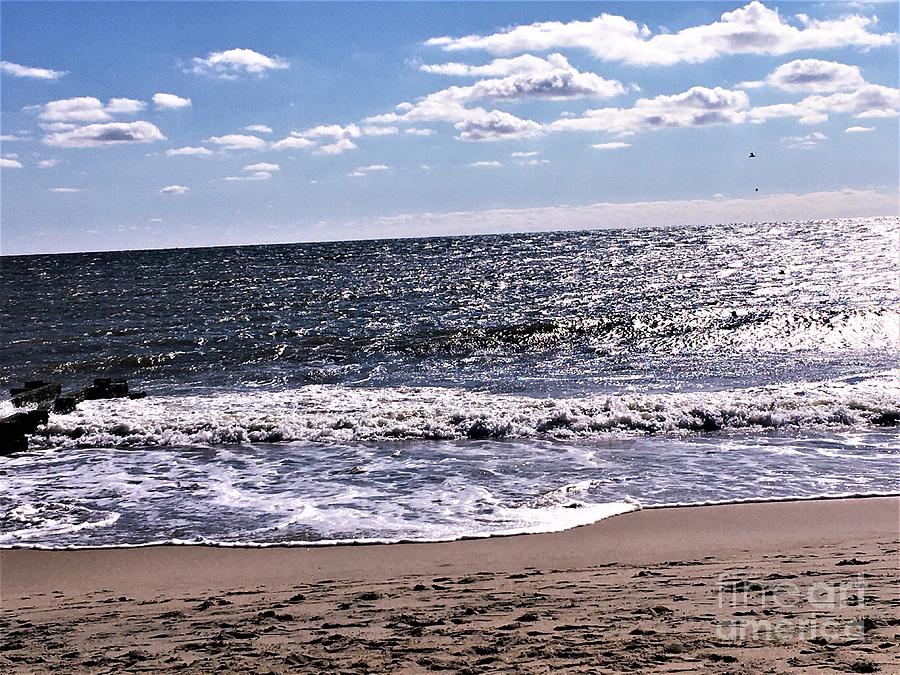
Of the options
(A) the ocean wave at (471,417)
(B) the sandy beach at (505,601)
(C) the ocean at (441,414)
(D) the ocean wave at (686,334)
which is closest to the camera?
(B) the sandy beach at (505,601)

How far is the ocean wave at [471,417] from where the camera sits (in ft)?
48.8

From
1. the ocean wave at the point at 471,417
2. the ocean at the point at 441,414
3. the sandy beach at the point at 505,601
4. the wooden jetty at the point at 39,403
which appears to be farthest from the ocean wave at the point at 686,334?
the sandy beach at the point at 505,601

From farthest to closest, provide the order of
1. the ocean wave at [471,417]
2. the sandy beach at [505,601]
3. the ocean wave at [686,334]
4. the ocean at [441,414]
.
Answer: the ocean wave at [686,334]
the ocean wave at [471,417]
the ocean at [441,414]
the sandy beach at [505,601]

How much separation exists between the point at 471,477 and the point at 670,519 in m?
3.27

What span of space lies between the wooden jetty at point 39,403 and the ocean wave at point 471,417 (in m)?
Result: 0.28

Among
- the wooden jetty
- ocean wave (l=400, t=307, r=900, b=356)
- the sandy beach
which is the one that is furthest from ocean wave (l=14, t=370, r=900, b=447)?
ocean wave (l=400, t=307, r=900, b=356)

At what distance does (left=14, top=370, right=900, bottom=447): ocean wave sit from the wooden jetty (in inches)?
11.0

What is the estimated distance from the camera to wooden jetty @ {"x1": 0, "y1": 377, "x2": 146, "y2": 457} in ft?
46.1

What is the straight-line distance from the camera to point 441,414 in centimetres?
1622

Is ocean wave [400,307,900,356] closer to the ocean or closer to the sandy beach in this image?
the ocean

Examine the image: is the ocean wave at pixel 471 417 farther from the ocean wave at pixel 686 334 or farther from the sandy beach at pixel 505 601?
the ocean wave at pixel 686 334

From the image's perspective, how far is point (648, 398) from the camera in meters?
17.2

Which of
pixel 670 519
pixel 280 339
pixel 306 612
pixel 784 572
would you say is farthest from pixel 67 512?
pixel 280 339

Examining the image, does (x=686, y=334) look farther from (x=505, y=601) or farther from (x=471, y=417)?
(x=505, y=601)
